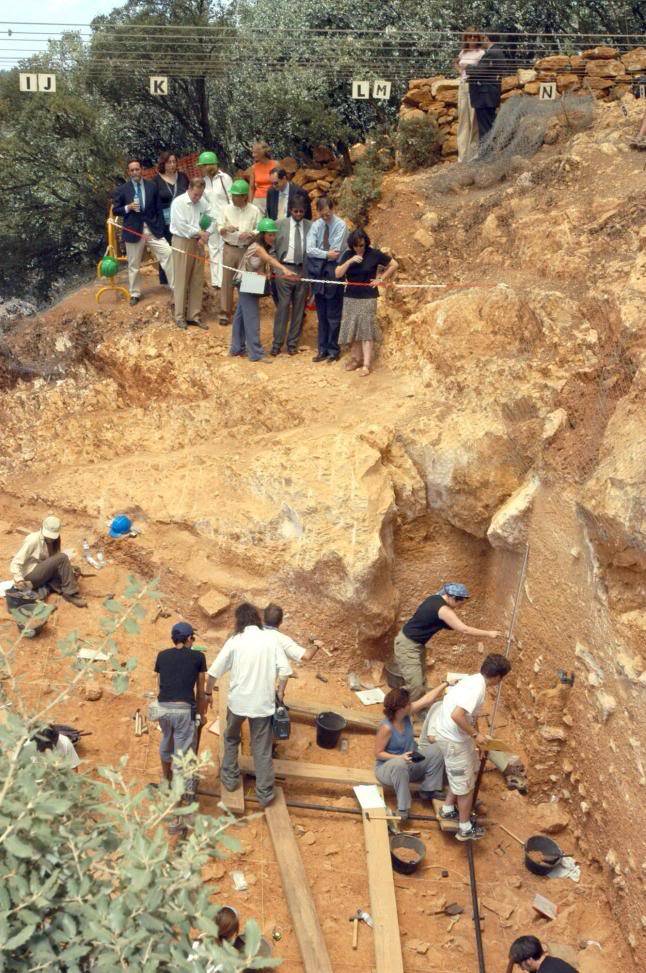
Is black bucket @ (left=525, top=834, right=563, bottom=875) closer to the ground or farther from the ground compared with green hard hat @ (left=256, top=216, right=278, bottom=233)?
closer to the ground

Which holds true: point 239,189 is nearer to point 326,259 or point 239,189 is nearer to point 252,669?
point 326,259

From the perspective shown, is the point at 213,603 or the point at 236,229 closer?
the point at 213,603

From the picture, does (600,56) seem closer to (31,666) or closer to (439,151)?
(439,151)

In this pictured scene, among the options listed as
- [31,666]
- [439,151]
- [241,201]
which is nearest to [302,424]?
[241,201]

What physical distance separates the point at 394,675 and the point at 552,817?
1806 millimetres

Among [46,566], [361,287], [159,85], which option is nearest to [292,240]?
[361,287]

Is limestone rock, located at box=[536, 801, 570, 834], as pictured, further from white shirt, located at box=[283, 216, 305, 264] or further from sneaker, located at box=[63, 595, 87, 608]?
white shirt, located at box=[283, 216, 305, 264]

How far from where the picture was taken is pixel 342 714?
8.05 metres

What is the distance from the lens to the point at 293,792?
7406 millimetres

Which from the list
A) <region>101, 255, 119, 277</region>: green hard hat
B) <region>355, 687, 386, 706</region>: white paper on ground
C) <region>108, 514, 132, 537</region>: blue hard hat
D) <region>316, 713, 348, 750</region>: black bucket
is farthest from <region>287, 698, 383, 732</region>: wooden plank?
<region>101, 255, 119, 277</region>: green hard hat

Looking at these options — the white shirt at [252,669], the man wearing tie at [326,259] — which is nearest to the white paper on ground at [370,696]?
the white shirt at [252,669]

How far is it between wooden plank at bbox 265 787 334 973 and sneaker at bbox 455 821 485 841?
1.30 metres

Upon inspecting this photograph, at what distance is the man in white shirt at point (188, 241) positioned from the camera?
10.5m

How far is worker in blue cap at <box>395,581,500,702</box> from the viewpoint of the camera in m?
7.73
